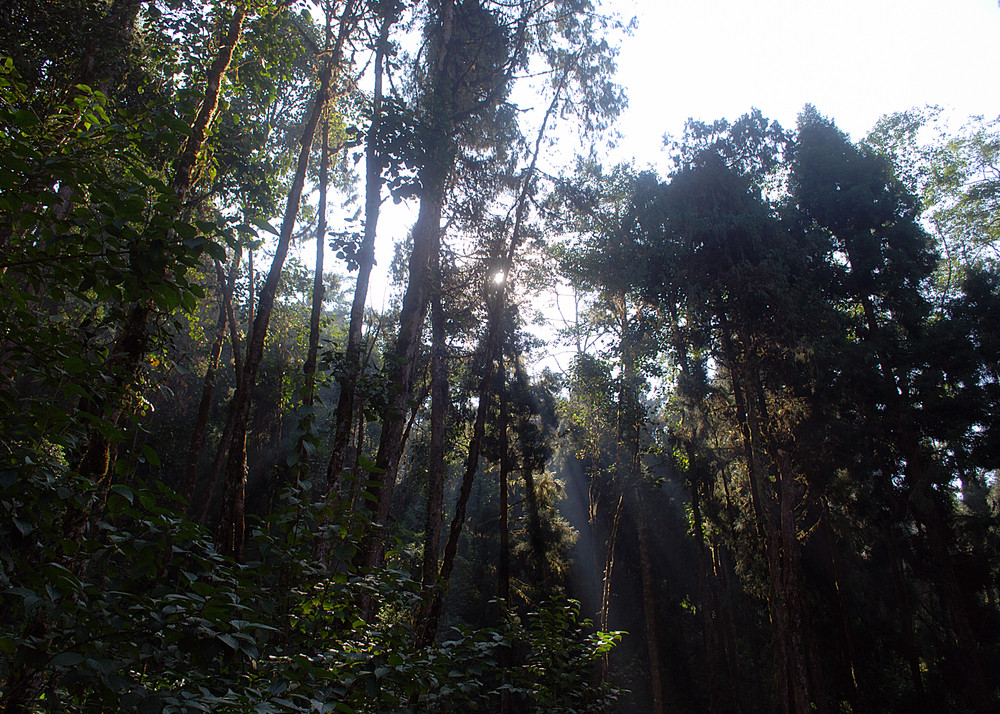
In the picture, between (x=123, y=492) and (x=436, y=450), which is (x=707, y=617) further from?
(x=123, y=492)

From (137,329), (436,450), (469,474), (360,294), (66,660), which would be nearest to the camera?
(66,660)

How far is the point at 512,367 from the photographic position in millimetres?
19312

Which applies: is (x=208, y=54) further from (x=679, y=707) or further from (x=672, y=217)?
(x=679, y=707)

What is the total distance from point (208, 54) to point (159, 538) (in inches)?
326

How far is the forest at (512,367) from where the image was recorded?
2320 mm

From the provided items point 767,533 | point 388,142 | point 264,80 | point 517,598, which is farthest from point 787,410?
point 264,80

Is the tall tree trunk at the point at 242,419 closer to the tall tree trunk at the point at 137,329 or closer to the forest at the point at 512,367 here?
the forest at the point at 512,367

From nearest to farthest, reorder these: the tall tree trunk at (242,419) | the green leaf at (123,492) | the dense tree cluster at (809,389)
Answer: the green leaf at (123,492), the tall tree trunk at (242,419), the dense tree cluster at (809,389)

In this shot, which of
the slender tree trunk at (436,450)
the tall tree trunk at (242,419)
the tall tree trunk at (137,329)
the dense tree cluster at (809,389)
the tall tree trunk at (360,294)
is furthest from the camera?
the dense tree cluster at (809,389)

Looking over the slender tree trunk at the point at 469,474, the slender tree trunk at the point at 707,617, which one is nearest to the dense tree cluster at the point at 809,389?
the slender tree trunk at the point at 707,617

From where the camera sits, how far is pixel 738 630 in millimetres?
28172

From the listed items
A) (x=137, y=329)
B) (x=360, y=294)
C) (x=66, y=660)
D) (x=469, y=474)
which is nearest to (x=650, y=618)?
(x=469, y=474)

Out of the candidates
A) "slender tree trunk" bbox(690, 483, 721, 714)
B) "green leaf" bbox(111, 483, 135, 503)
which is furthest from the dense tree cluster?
"green leaf" bbox(111, 483, 135, 503)

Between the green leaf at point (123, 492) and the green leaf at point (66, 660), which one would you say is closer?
the green leaf at point (66, 660)
